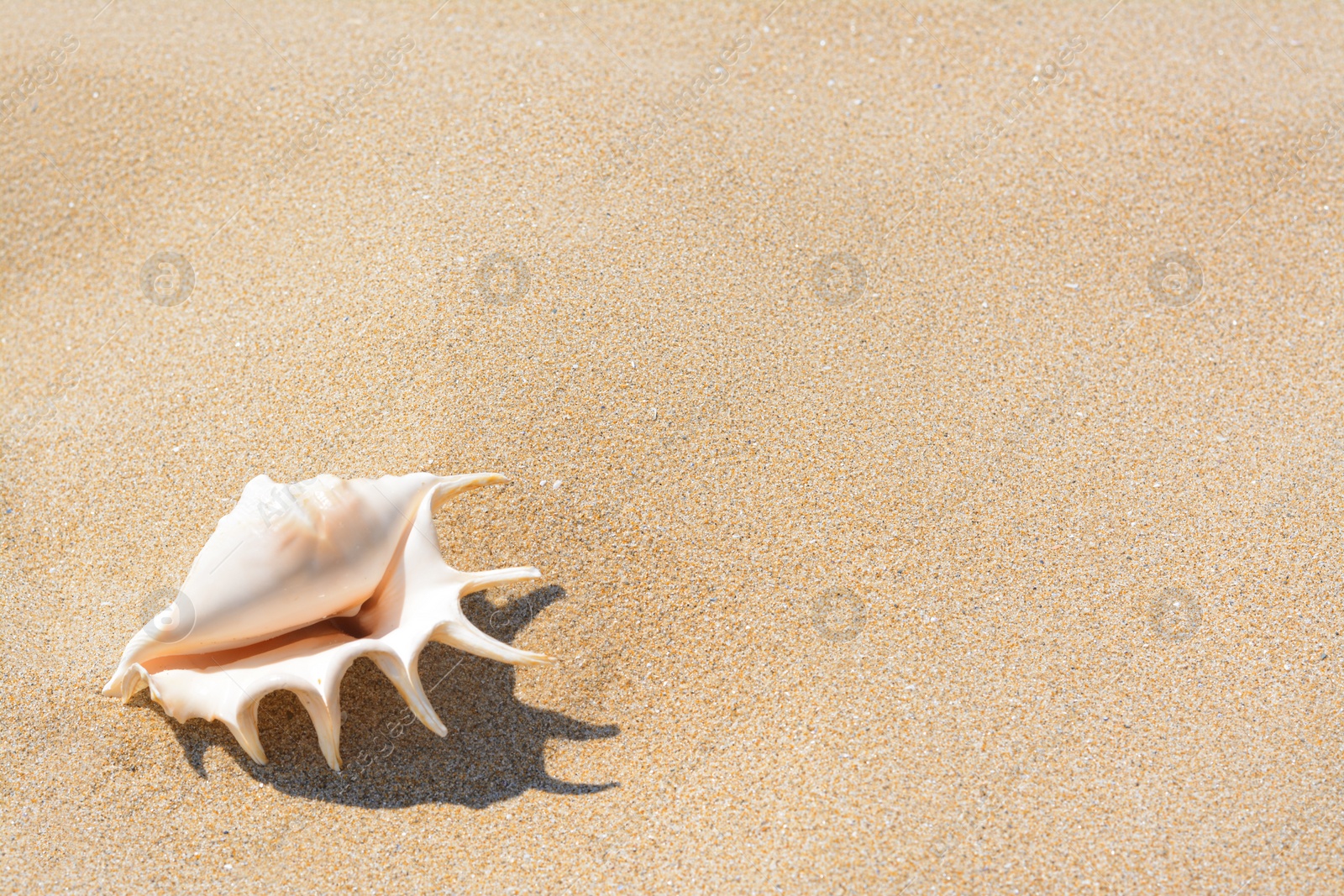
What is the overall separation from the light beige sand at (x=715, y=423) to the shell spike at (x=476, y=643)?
277mm

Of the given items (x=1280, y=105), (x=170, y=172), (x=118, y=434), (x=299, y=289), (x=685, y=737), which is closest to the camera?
(x=685, y=737)

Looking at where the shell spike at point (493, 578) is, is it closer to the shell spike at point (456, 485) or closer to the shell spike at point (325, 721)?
the shell spike at point (456, 485)

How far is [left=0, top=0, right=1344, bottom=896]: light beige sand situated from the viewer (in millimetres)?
2166

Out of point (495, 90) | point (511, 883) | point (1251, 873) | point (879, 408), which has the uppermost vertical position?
point (495, 90)

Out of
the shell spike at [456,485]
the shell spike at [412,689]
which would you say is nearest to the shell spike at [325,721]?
the shell spike at [412,689]

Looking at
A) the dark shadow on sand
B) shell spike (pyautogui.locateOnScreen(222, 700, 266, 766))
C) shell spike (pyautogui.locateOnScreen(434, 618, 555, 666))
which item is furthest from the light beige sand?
shell spike (pyautogui.locateOnScreen(434, 618, 555, 666))

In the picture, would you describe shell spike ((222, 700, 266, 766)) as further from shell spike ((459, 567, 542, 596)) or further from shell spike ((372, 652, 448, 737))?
shell spike ((459, 567, 542, 596))

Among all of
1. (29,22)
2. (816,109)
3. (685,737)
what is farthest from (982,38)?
(29,22)

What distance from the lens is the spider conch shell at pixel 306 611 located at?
2.03 metres

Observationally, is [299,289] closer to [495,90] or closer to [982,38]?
[495,90]

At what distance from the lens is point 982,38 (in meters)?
3.81

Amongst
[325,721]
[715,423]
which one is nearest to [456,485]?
[325,721]

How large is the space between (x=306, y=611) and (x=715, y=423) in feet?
3.73

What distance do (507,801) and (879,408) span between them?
140 centimetres
